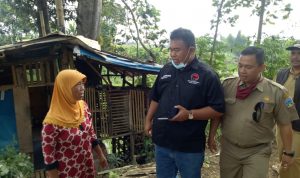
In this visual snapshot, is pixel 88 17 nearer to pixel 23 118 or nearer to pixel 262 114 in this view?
pixel 23 118

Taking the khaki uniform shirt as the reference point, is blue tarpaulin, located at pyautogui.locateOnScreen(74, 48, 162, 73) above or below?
above

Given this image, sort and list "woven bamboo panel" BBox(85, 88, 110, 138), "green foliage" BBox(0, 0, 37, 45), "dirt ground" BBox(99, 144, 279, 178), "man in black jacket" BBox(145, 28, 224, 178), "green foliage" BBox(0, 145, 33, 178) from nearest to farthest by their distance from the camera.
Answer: "man in black jacket" BBox(145, 28, 224, 178) < "green foliage" BBox(0, 145, 33, 178) < "dirt ground" BBox(99, 144, 279, 178) < "woven bamboo panel" BBox(85, 88, 110, 138) < "green foliage" BBox(0, 0, 37, 45)

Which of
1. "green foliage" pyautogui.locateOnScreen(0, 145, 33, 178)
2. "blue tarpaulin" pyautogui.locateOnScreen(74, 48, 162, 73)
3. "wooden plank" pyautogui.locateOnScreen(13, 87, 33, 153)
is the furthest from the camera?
"wooden plank" pyautogui.locateOnScreen(13, 87, 33, 153)

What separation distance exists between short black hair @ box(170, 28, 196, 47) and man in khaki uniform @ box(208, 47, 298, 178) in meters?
0.52

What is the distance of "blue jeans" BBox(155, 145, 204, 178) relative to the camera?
2.97m

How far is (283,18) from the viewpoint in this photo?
15.2 m

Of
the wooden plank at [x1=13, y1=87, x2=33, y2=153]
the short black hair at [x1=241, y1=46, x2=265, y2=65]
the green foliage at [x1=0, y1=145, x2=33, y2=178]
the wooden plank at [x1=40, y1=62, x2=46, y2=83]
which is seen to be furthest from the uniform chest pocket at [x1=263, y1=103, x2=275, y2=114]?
the wooden plank at [x1=13, y1=87, x2=33, y2=153]

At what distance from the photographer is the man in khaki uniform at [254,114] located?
2908 mm

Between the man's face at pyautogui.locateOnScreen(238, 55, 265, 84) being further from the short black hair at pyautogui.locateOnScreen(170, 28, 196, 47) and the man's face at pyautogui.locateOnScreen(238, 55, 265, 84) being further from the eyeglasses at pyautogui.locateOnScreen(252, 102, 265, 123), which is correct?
the short black hair at pyautogui.locateOnScreen(170, 28, 196, 47)

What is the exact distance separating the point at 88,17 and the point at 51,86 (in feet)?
10.3

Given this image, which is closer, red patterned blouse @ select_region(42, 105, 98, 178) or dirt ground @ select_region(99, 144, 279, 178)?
red patterned blouse @ select_region(42, 105, 98, 178)

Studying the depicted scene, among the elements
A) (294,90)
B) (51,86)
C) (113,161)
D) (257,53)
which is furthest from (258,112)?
(51,86)

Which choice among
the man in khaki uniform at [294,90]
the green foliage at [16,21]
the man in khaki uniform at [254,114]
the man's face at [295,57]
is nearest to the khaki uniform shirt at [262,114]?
the man in khaki uniform at [254,114]

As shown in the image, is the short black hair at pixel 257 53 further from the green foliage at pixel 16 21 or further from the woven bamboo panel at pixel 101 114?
the green foliage at pixel 16 21
